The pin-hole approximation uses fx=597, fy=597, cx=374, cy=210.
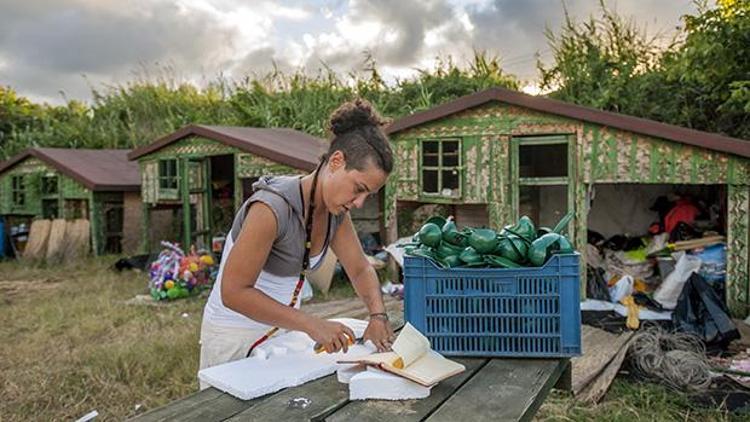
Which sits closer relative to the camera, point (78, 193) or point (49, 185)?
point (78, 193)

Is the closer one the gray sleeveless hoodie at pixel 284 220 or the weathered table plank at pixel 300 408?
the weathered table plank at pixel 300 408

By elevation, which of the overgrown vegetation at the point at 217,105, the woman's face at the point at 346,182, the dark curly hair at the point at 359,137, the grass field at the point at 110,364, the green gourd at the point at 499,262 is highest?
the overgrown vegetation at the point at 217,105

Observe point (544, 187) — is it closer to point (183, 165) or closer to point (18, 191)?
point (183, 165)

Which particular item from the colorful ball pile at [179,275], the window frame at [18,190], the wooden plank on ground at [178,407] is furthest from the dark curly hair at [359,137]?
the window frame at [18,190]

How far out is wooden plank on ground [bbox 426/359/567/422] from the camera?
1.58 metres

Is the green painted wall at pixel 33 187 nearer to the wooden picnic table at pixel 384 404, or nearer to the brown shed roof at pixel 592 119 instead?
the brown shed roof at pixel 592 119

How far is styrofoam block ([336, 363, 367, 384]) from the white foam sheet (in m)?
0.06

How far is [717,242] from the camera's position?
7352 millimetres

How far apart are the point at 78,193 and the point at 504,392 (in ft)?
44.7

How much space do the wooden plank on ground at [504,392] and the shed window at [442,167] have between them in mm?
6476

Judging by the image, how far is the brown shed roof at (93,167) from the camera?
42.6 feet

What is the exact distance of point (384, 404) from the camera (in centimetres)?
164

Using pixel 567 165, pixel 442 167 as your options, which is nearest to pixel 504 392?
pixel 442 167

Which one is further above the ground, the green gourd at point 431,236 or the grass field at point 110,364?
the green gourd at point 431,236
